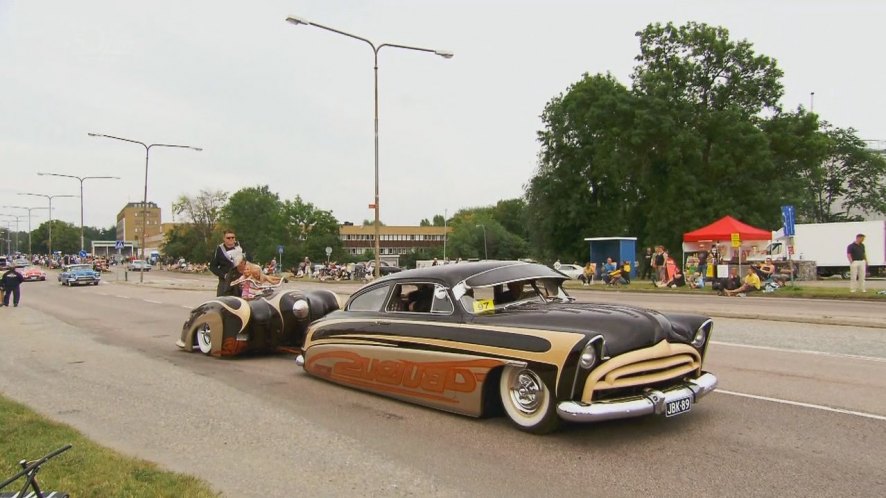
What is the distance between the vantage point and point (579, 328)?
16.5 feet

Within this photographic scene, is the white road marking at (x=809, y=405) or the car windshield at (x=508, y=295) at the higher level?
the car windshield at (x=508, y=295)

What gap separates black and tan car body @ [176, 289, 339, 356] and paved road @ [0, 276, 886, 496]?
16.3 inches

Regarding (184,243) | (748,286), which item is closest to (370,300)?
(748,286)

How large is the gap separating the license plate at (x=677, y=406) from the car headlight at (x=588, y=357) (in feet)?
2.27

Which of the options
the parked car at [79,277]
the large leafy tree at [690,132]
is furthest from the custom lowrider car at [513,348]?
the parked car at [79,277]

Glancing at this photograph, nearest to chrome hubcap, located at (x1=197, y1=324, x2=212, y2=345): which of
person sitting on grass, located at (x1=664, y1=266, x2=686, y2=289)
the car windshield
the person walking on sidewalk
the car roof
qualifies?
the car roof

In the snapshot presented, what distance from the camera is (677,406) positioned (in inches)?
198

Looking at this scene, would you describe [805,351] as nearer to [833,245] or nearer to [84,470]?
[84,470]

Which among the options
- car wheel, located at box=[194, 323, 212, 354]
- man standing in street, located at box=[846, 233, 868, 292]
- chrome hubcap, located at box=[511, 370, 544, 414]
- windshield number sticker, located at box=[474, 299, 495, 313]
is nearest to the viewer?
chrome hubcap, located at box=[511, 370, 544, 414]

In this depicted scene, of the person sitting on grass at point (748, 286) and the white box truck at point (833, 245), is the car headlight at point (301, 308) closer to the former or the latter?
the person sitting on grass at point (748, 286)

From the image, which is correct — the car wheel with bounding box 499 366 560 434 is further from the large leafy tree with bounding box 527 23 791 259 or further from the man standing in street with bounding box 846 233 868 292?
the large leafy tree with bounding box 527 23 791 259

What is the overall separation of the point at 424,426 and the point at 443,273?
1.52 meters

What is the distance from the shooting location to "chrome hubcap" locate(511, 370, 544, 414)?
5.25m

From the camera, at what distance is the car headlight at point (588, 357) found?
15.8ft
